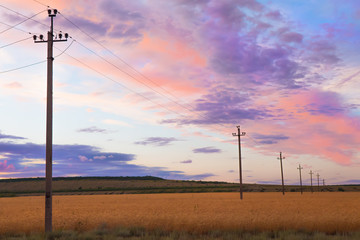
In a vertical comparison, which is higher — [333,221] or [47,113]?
[47,113]

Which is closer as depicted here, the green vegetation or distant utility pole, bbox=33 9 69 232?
the green vegetation

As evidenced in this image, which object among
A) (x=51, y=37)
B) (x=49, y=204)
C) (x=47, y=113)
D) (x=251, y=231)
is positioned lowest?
(x=251, y=231)

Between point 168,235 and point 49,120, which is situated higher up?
point 49,120

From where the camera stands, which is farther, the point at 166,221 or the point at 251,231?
the point at 166,221

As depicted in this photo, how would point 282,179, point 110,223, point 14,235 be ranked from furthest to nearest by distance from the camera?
point 282,179, point 110,223, point 14,235

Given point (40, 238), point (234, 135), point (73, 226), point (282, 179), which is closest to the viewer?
point (40, 238)

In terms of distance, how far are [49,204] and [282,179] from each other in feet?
277

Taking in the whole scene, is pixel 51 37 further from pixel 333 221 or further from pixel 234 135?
pixel 234 135

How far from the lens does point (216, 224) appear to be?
21719 mm

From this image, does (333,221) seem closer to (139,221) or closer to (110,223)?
(139,221)

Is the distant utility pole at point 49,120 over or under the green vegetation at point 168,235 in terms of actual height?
over

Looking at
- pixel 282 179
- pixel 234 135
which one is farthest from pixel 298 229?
pixel 282 179

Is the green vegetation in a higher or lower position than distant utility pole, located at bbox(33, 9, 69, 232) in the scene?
lower

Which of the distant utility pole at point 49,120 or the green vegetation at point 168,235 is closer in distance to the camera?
the green vegetation at point 168,235
